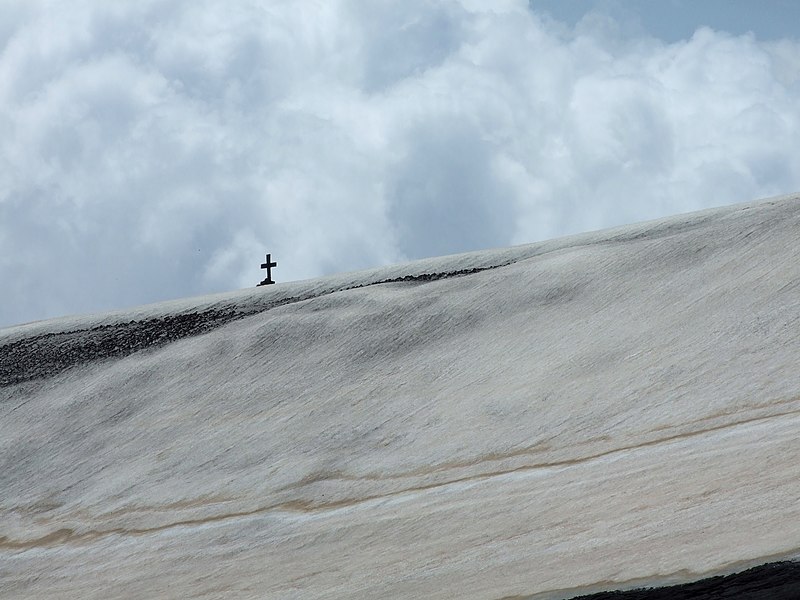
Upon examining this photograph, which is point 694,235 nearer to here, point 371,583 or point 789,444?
point 789,444

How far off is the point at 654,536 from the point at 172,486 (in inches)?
404

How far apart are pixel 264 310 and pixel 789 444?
16058 millimetres

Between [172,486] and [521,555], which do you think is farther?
[172,486]

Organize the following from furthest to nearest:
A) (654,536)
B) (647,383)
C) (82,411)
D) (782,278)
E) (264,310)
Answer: (264,310), (82,411), (782,278), (647,383), (654,536)

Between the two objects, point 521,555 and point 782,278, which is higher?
point 782,278

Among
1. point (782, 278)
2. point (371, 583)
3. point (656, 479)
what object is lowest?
point (371, 583)

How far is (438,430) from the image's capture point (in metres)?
20.7

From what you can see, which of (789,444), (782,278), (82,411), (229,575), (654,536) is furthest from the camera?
(82,411)

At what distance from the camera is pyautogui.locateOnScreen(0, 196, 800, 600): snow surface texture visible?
15.9 meters

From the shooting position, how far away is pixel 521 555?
623 inches

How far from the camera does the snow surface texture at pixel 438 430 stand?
52.1 feet

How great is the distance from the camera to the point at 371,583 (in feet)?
Result: 53.6

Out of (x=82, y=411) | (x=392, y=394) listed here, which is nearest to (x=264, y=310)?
(x=82, y=411)

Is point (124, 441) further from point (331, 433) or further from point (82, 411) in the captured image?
point (331, 433)
